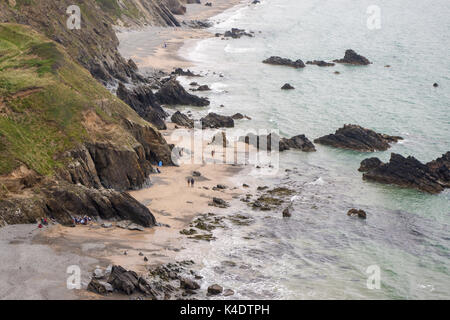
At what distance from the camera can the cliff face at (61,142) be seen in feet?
117

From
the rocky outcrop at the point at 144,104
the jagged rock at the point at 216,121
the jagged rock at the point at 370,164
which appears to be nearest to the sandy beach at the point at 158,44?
the rocky outcrop at the point at 144,104

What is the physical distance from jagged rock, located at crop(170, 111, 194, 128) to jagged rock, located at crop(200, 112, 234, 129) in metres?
1.46

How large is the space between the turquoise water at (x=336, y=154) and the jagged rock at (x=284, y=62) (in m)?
1.64

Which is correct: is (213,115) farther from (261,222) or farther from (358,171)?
(261,222)

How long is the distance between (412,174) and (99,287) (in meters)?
33.1

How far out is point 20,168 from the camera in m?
35.8

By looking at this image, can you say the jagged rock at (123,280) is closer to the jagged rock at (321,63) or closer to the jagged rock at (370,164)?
the jagged rock at (370,164)

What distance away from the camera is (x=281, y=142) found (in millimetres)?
59906

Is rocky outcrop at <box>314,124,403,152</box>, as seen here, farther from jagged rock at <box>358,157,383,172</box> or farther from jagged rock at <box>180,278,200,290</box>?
jagged rock at <box>180,278,200,290</box>

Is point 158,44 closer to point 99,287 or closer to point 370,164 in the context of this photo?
point 370,164

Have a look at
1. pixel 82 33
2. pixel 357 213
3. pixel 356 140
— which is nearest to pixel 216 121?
pixel 356 140

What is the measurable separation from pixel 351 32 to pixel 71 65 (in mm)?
107387

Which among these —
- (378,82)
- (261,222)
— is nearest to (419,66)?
(378,82)

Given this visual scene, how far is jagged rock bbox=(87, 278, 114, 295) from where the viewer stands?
28.1 metres
